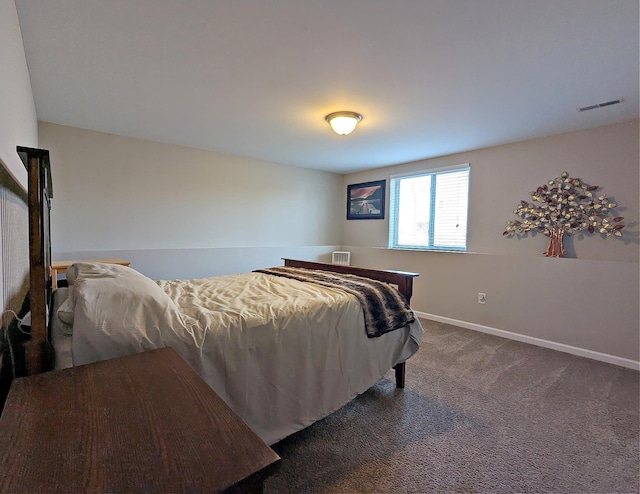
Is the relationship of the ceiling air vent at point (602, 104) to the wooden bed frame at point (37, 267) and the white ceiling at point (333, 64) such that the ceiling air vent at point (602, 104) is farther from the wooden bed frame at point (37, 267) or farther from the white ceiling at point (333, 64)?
the wooden bed frame at point (37, 267)

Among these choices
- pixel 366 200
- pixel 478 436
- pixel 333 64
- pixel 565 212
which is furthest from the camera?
pixel 366 200

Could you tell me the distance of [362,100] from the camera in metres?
2.56

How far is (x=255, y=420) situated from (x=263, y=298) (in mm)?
711

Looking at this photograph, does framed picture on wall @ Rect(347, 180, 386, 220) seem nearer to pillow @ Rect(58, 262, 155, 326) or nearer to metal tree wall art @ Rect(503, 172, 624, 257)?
metal tree wall art @ Rect(503, 172, 624, 257)

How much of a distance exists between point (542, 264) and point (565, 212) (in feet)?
1.91

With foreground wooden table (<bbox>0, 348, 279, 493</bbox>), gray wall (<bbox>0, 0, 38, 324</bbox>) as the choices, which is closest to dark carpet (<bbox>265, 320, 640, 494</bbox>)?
foreground wooden table (<bbox>0, 348, 279, 493</bbox>)

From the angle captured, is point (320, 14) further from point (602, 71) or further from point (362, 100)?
point (602, 71)

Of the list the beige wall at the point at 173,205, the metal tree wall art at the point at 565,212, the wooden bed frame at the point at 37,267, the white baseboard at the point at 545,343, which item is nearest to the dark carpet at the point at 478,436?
the white baseboard at the point at 545,343

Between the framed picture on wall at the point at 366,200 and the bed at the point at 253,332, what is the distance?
2.90 m

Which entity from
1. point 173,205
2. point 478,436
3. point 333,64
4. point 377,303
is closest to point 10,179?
point 333,64

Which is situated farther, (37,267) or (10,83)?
(10,83)

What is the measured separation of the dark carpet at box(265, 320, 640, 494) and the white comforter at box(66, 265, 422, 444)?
7.7 inches

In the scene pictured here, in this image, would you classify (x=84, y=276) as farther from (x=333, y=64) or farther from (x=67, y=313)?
(x=333, y=64)

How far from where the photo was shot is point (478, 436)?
1.83 meters
